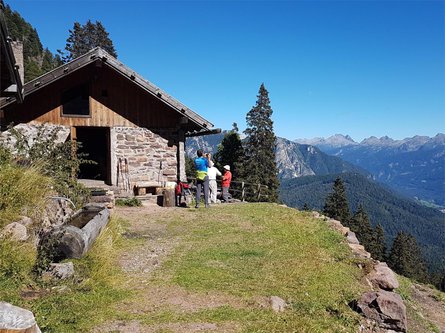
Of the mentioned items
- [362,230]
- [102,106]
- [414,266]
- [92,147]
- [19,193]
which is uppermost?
[102,106]

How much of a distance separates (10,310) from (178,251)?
16.2ft

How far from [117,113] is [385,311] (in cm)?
1254

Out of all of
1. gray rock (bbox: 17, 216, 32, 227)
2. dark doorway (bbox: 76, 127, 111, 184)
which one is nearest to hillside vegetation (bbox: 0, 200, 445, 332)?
gray rock (bbox: 17, 216, 32, 227)

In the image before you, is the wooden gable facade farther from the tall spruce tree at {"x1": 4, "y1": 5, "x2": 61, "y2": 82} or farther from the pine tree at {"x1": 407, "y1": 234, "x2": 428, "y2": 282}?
the tall spruce tree at {"x1": 4, "y1": 5, "x2": 61, "y2": 82}

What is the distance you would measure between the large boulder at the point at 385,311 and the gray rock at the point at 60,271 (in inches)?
187

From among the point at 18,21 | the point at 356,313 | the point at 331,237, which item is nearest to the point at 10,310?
the point at 356,313

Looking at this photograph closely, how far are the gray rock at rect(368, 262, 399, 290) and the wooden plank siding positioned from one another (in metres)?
10.7

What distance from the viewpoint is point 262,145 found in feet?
130

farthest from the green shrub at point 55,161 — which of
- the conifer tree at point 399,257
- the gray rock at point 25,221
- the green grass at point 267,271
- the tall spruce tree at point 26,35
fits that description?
the tall spruce tree at point 26,35

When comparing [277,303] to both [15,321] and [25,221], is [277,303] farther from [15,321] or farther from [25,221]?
[25,221]

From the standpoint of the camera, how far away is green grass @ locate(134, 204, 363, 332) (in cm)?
473

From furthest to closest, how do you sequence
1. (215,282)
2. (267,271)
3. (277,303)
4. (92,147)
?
(92,147)
(267,271)
(215,282)
(277,303)

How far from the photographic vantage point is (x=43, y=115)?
13492 millimetres

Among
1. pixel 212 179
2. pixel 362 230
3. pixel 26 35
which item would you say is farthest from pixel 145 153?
pixel 26 35
